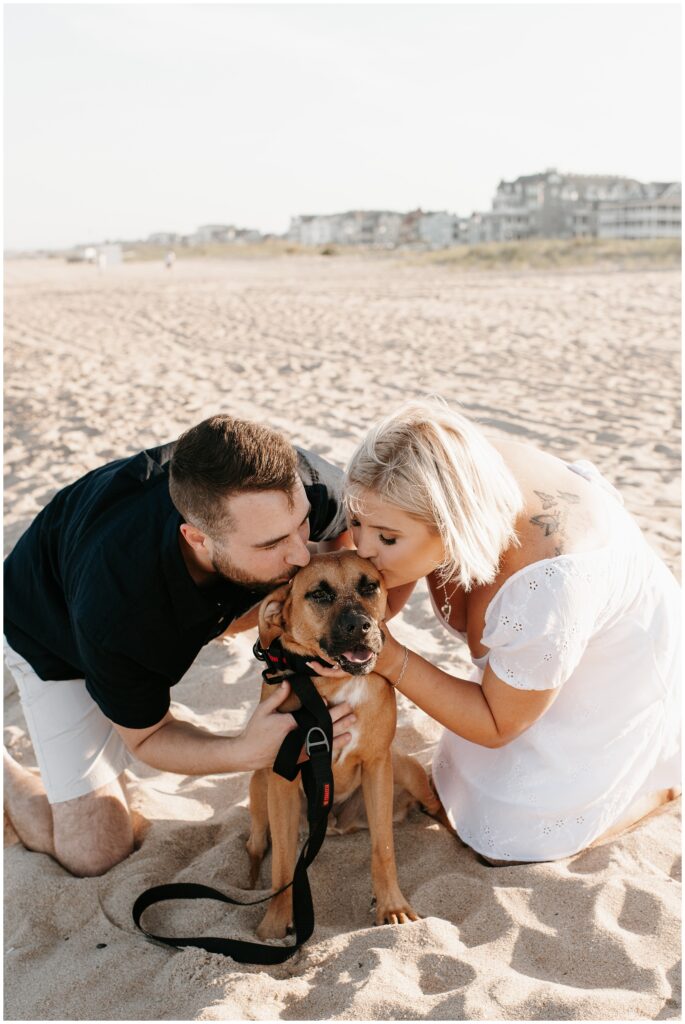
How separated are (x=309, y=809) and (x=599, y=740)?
1045 mm

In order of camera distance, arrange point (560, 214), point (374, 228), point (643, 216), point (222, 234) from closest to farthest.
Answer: point (643, 216) → point (560, 214) → point (374, 228) → point (222, 234)

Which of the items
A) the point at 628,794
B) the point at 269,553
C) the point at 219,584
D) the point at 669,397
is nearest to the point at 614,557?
the point at 628,794

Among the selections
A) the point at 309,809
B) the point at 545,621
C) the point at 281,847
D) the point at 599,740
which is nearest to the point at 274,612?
the point at 309,809

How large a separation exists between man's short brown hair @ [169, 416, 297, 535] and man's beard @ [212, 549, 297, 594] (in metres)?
0.12

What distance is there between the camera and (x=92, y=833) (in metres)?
3.21

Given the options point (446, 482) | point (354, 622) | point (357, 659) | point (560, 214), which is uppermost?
point (560, 214)

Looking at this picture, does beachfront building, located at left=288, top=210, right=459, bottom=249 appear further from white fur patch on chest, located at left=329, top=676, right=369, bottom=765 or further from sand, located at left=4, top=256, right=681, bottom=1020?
white fur patch on chest, located at left=329, top=676, right=369, bottom=765

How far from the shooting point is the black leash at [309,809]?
8.64 feet

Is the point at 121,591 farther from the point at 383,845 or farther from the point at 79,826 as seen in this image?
the point at 383,845

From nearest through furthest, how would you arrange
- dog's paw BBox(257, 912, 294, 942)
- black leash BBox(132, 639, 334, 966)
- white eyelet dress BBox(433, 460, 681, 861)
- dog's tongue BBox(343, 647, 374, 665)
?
black leash BBox(132, 639, 334, 966)
dog's tongue BBox(343, 647, 374, 665)
dog's paw BBox(257, 912, 294, 942)
white eyelet dress BBox(433, 460, 681, 861)

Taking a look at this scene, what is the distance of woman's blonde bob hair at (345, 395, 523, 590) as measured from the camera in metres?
2.73

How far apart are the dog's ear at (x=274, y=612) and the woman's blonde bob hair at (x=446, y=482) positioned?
36 centimetres

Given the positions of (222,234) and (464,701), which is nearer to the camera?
(464,701)

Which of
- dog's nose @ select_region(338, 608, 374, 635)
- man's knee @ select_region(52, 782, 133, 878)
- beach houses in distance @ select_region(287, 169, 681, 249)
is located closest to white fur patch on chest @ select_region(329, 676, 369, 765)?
dog's nose @ select_region(338, 608, 374, 635)
